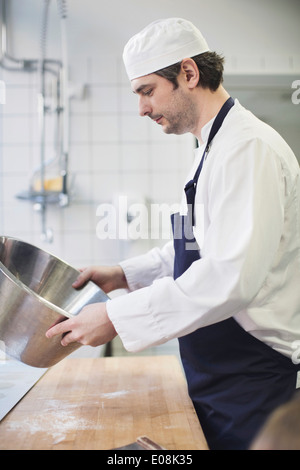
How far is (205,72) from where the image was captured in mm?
1006

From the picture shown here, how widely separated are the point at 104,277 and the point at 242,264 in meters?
0.53

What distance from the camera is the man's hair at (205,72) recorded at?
3.25 ft

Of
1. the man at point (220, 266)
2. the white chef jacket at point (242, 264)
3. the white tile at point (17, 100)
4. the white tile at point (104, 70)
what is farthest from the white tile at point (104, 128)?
the white chef jacket at point (242, 264)

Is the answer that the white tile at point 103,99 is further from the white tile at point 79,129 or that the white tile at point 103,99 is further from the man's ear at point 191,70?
the man's ear at point 191,70

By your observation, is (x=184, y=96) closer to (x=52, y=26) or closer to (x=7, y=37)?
(x=52, y=26)

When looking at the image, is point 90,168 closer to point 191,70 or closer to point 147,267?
point 147,267

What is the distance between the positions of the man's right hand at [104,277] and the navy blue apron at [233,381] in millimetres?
344

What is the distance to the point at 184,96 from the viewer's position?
1.00 meters

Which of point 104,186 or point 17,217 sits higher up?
point 104,186

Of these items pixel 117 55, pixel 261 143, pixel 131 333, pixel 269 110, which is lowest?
pixel 131 333

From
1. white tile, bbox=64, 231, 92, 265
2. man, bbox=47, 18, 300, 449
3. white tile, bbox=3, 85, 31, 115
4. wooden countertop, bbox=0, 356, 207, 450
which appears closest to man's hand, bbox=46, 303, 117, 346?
man, bbox=47, 18, 300, 449

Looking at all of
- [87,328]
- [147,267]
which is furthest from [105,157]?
[87,328]

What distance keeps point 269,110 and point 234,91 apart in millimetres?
203

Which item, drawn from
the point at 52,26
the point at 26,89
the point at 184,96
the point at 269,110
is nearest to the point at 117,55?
the point at 52,26
